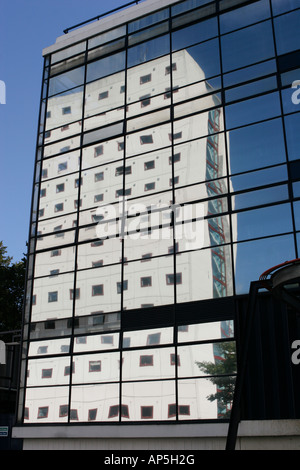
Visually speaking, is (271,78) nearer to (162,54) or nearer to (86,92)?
(162,54)

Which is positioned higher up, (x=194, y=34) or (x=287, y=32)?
(x=194, y=34)

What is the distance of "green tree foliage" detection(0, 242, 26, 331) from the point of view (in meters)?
44.8

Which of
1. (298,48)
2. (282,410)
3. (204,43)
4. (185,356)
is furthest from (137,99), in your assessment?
(282,410)

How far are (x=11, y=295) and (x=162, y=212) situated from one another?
2593cm

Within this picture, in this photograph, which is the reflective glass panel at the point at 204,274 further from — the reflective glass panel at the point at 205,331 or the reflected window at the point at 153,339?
the reflected window at the point at 153,339

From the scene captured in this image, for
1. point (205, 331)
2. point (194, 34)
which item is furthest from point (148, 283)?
point (194, 34)

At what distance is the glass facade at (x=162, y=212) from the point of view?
840 inches

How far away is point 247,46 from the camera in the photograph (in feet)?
79.4

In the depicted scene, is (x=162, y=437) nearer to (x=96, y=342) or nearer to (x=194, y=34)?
(x=96, y=342)

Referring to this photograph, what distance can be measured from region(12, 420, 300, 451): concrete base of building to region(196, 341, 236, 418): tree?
2.59 ft

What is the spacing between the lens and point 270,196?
21672 mm
